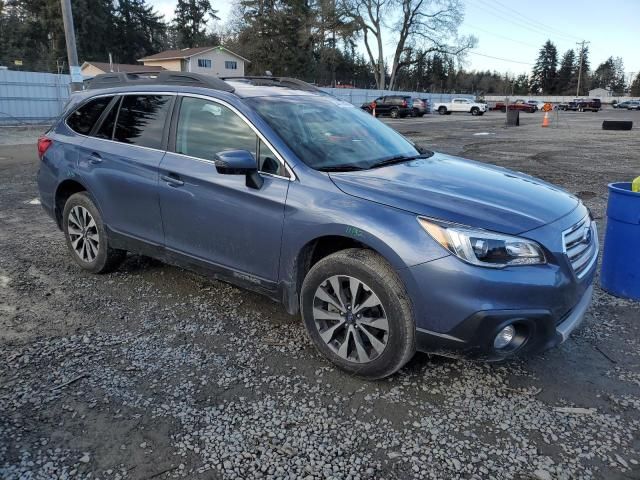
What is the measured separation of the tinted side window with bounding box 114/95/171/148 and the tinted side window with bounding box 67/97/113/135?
329mm

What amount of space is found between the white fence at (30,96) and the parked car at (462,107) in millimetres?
33770

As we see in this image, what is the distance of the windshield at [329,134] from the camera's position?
361cm

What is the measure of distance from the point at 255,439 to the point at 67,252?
3902 millimetres

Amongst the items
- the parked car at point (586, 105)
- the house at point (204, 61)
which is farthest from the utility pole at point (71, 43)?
the parked car at point (586, 105)

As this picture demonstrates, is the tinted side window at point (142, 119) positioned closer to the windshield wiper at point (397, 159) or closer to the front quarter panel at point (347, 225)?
the front quarter panel at point (347, 225)

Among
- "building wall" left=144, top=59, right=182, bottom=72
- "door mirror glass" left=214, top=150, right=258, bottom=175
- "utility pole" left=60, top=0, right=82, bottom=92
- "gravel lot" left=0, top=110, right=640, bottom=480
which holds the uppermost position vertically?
"building wall" left=144, top=59, right=182, bottom=72

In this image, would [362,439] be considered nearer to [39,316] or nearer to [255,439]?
[255,439]

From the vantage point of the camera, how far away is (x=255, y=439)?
8.79 feet

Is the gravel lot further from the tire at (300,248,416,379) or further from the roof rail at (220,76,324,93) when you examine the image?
the roof rail at (220,76,324,93)

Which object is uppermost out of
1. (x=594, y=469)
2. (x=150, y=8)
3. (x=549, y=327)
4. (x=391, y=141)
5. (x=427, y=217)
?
(x=150, y=8)

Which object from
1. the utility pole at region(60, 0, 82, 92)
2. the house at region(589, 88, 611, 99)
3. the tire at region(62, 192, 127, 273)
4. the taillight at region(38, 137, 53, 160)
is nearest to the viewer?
the tire at region(62, 192, 127, 273)

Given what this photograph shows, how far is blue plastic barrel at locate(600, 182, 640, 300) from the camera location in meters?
4.29

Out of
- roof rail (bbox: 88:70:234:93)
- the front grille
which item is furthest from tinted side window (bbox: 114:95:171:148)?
the front grille

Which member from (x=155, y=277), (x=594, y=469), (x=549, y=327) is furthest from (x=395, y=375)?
(x=155, y=277)
